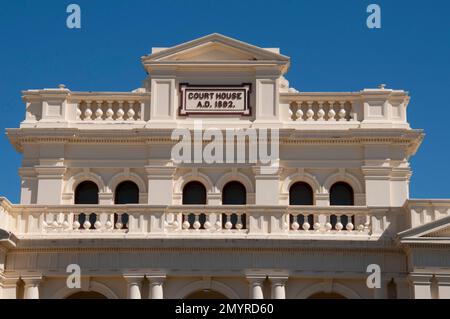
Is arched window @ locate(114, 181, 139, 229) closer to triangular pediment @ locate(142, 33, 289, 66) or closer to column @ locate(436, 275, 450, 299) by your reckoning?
triangular pediment @ locate(142, 33, 289, 66)

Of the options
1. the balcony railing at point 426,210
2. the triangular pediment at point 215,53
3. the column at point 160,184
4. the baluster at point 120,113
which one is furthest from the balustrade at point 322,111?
the balcony railing at point 426,210

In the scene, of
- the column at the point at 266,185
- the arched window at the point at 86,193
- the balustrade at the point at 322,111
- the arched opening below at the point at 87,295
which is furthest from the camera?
the balustrade at the point at 322,111

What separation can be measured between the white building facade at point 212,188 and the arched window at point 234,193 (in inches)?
1.9

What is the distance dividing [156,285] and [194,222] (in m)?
2.69

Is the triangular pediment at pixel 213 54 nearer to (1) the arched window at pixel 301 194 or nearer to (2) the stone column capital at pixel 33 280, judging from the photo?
(1) the arched window at pixel 301 194

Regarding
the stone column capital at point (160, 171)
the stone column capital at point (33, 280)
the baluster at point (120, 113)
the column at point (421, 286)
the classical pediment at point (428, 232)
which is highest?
the baluster at point (120, 113)

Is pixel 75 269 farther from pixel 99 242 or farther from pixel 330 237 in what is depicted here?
pixel 330 237

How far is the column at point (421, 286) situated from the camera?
114 ft

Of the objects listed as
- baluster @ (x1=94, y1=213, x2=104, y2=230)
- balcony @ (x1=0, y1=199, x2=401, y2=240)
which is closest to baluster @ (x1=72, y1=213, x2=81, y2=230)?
balcony @ (x1=0, y1=199, x2=401, y2=240)

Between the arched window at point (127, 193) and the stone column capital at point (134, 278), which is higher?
the arched window at point (127, 193)
